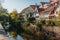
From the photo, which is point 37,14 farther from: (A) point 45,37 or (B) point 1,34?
(B) point 1,34

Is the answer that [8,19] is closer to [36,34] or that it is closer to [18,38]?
[18,38]

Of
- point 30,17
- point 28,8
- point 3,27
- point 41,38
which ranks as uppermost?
point 28,8

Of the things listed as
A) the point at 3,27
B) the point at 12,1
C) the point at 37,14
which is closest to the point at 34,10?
the point at 37,14

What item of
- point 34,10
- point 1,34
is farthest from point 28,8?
point 1,34

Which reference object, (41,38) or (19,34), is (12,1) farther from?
(41,38)

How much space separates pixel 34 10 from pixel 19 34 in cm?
37

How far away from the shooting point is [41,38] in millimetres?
1784

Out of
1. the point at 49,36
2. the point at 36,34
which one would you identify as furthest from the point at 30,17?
the point at 49,36

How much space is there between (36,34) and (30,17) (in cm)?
23

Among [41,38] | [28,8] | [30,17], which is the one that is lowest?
[41,38]

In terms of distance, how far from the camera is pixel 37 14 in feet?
5.95

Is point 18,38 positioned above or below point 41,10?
below

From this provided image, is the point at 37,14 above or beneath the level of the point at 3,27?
above

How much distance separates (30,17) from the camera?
180 cm
